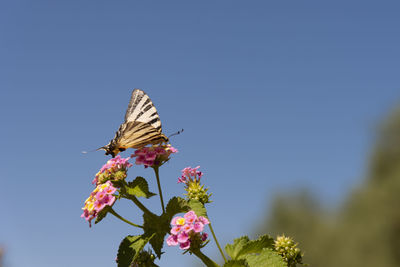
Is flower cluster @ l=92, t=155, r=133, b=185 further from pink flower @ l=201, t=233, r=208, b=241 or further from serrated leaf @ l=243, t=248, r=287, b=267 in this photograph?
serrated leaf @ l=243, t=248, r=287, b=267

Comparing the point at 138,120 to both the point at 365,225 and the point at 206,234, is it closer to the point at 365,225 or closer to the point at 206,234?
the point at 206,234

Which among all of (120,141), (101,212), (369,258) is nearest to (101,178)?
(101,212)

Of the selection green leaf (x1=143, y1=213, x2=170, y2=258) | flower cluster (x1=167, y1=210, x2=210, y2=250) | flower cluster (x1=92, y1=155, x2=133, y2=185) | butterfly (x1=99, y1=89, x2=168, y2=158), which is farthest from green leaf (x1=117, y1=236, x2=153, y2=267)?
butterfly (x1=99, y1=89, x2=168, y2=158)

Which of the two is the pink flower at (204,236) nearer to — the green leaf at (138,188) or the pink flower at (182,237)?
the pink flower at (182,237)

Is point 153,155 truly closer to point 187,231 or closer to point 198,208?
point 198,208

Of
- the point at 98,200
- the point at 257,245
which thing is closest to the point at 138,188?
the point at 98,200

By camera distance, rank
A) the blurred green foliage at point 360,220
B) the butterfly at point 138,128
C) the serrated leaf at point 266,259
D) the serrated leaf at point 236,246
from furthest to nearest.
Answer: the blurred green foliage at point 360,220 → the butterfly at point 138,128 → the serrated leaf at point 236,246 → the serrated leaf at point 266,259

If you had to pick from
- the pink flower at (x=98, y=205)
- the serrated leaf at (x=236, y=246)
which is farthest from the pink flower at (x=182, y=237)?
the pink flower at (x=98, y=205)
